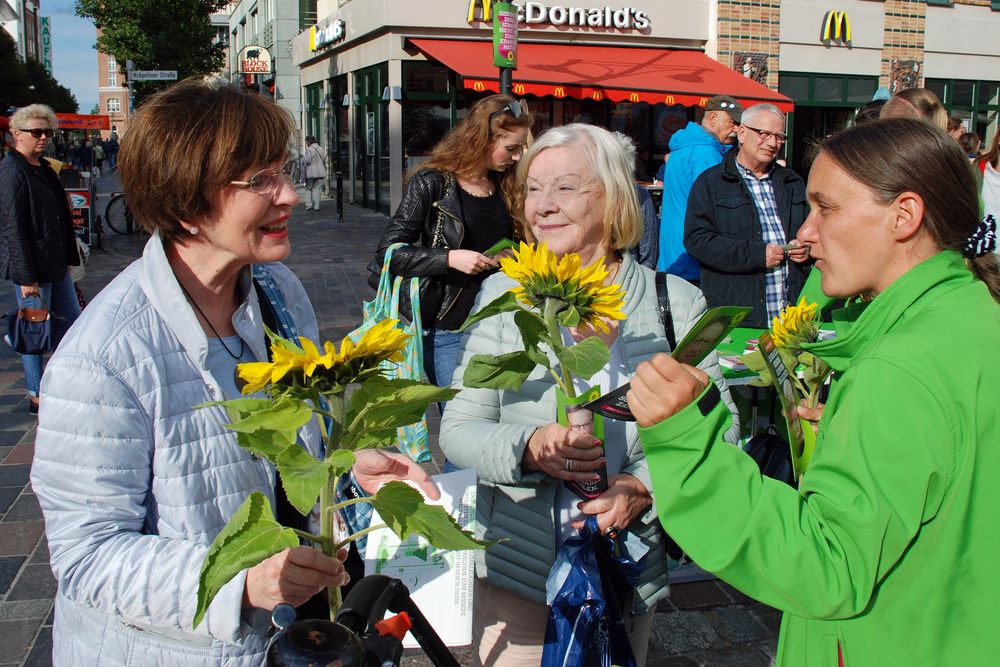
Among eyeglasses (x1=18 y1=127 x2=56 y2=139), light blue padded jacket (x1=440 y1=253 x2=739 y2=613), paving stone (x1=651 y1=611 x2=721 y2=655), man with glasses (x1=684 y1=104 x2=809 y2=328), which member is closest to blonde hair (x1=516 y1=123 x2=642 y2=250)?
light blue padded jacket (x1=440 y1=253 x2=739 y2=613)

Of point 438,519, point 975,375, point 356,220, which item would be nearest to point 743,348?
point 975,375

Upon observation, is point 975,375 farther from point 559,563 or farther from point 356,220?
point 356,220

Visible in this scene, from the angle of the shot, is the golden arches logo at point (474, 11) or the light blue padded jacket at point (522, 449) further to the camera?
the golden arches logo at point (474, 11)

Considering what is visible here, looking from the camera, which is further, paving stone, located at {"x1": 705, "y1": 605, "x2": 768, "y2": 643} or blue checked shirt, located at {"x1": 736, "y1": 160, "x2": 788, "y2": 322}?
blue checked shirt, located at {"x1": 736, "y1": 160, "x2": 788, "y2": 322}

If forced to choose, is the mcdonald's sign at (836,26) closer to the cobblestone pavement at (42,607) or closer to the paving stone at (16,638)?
the cobblestone pavement at (42,607)

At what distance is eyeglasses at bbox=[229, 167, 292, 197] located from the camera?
6.03 feet

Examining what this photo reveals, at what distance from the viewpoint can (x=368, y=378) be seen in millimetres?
1318

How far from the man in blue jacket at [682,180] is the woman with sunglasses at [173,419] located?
4.31m

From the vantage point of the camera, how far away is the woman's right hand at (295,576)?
1.43m

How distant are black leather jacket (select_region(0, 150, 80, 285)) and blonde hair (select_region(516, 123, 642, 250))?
16.1 feet

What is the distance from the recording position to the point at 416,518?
1313 mm

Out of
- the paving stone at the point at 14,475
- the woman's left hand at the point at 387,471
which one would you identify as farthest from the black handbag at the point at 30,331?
the woman's left hand at the point at 387,471

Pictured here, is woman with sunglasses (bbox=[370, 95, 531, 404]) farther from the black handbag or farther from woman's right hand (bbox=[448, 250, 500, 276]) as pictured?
the black handbag

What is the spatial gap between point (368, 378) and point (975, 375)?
95 centimetres
